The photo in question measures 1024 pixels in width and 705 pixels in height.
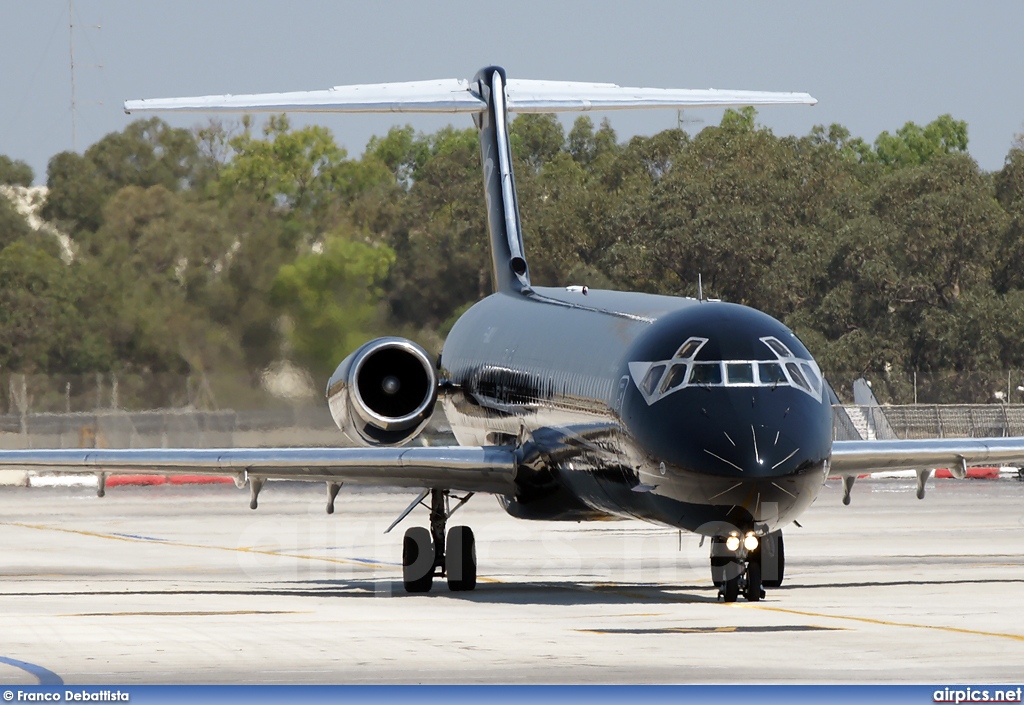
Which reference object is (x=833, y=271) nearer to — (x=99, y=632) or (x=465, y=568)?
(x=465, y=568)

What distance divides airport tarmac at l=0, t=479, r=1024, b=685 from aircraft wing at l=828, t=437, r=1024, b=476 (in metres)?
1.23

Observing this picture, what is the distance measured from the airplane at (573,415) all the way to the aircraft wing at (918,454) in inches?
1.1

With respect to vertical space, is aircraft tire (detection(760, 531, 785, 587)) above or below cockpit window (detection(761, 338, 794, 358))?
below

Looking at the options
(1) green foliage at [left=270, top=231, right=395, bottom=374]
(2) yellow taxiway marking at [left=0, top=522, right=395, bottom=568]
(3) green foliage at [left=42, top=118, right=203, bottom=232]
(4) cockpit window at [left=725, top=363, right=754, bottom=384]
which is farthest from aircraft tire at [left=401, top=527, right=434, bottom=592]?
Answer: (3) green foliage at [left=42, top=118, right=203, bottom=232]

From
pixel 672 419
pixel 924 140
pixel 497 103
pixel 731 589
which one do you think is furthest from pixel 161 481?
pixel 924 140

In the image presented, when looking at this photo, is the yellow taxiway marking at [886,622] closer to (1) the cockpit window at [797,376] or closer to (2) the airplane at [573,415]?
(2) the airplane at [573,415]

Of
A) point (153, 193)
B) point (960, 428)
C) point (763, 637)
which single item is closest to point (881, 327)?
point (960, 428)

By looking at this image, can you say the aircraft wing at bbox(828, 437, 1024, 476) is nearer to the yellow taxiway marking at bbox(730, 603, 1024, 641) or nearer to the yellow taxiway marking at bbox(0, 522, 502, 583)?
the yellow taxiway marking at bbox(730, 603, 1024, 641)

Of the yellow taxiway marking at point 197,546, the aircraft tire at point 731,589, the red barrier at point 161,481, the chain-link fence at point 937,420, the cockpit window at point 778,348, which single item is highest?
the cockpit window at point 778,348

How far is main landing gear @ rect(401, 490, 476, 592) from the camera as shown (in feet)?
66.8

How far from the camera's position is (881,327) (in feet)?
198

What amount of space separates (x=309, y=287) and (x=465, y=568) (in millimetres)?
21132

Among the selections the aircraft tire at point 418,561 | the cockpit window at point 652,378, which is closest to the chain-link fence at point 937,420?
the aircraft tire at point 418,561

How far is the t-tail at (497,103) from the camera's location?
81.7 ft
